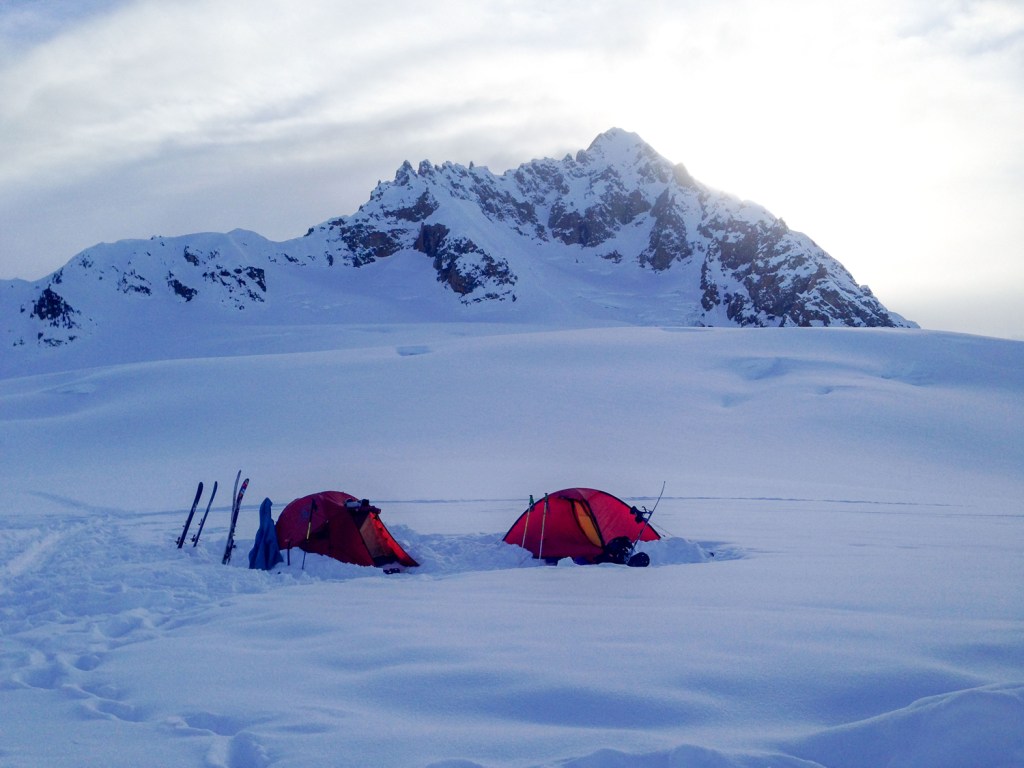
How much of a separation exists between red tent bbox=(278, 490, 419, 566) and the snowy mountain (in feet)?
286

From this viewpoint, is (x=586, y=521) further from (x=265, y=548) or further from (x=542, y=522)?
(x=265, y=548)

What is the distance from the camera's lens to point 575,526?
10.4m

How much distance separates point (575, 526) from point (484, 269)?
4360 inches

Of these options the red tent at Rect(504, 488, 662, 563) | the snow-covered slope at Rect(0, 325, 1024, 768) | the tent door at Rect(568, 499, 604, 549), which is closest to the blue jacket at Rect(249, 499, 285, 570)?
the snow-covered slope at Rect(0, 325, 1024, 768)

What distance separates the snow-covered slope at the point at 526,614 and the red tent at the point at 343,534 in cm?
34

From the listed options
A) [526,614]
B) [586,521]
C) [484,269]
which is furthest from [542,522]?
[484,269]

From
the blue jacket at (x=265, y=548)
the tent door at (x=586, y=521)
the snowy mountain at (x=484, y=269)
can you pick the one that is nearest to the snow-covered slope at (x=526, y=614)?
the blue jacket at (x=265, y=548)

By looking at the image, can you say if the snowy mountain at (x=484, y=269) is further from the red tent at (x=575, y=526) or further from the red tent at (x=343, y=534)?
the red tent at (x=343, y=534)

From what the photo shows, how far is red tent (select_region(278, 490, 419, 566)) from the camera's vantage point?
9.85 meters

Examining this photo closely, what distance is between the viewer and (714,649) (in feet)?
16.5

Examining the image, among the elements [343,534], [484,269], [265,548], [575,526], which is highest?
[484,269]

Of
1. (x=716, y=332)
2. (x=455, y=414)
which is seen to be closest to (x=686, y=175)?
(x=716, y=332)

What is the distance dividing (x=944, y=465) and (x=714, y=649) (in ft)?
59.7

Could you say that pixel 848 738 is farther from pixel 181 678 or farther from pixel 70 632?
pixel 70 632
